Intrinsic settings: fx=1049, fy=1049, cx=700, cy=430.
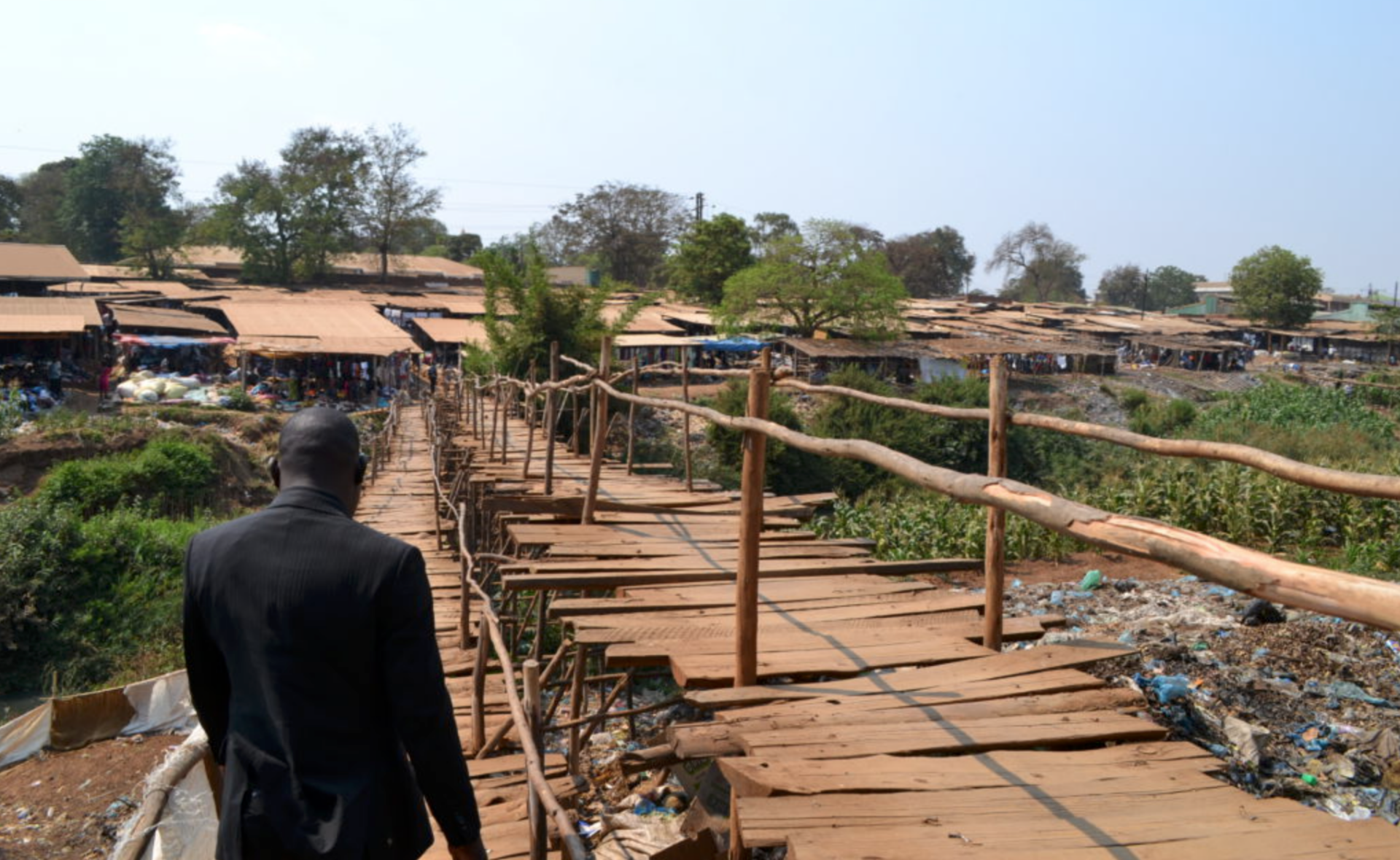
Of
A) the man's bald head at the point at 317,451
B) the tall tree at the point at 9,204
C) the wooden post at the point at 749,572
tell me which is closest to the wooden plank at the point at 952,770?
the wooden post at the point at 749,572

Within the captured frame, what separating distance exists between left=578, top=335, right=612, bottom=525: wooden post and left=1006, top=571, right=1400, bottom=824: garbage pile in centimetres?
310

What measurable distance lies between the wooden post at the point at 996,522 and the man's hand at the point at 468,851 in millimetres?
2190

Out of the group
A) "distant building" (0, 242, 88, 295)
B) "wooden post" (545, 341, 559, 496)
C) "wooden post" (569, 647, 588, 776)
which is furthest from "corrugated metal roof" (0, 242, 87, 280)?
"wooden post" (569, 647, 588, 776)

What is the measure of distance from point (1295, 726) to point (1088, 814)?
4487 millimetres

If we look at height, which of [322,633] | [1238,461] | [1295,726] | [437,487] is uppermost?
[1238,461]

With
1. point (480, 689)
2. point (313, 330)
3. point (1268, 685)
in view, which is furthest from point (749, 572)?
point (313, 330)

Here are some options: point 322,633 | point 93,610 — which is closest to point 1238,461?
point 322,633

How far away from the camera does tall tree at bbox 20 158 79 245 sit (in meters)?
44.6

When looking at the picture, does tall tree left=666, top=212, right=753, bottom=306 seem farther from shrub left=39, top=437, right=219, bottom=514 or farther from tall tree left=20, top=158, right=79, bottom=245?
tall tree left=20, top=158, right=79, bottom=245

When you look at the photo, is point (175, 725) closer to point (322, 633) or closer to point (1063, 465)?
point (322, 633)

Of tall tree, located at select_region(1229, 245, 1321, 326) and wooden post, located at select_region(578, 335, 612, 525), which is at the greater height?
tall tree, located at select_region(1229, 245, 1321, 326)

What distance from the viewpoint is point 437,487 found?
10805mm

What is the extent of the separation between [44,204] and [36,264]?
21185mm

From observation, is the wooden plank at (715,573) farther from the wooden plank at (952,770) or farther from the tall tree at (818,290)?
the tall tree at (818,290)
